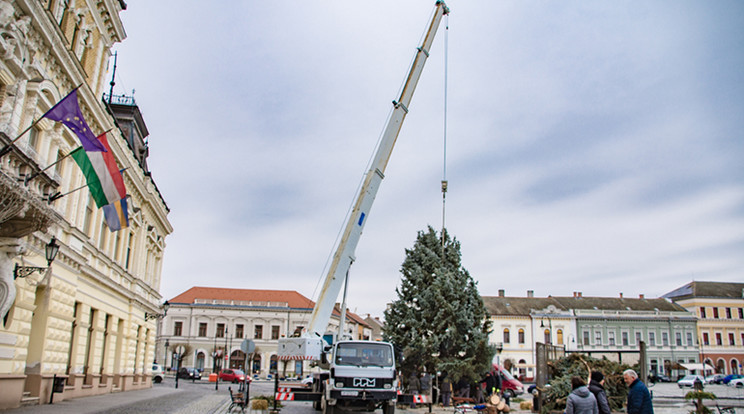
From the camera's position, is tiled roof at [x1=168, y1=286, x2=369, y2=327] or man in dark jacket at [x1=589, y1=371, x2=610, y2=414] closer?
man in dark jacket at [x1=589, y1=371, x2=610, y2=414]

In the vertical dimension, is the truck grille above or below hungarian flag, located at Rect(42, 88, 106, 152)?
below

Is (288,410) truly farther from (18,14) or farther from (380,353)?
(18,14)

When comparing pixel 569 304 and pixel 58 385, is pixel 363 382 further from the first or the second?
pixel 569 304

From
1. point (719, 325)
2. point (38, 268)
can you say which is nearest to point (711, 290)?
point (719, 325)

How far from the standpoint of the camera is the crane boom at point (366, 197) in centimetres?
1597

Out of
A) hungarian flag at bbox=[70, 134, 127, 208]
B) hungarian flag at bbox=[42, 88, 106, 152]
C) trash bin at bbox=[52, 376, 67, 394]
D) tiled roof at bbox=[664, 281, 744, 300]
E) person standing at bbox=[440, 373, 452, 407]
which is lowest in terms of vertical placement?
person standing at bbox=[440, 373, 452, 407]

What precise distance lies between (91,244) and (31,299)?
5.10 m

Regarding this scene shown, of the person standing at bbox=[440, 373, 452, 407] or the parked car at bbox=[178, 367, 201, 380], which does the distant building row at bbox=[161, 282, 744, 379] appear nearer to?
the parked car at bbox=[178, 367, 201, 380]

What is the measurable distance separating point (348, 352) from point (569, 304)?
60006mm

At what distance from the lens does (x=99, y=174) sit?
→ 1273cm

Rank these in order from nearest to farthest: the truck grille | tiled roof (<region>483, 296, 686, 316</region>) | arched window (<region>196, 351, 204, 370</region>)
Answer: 1. the truck grille
2. tiled roof (<region>483, 296, 686, 316</region>)
3. arched window (<region>196, 351, 204, 370</region>)

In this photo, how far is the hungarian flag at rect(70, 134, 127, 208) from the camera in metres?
12.6

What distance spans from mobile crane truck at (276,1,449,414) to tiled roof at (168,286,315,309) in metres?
57.8

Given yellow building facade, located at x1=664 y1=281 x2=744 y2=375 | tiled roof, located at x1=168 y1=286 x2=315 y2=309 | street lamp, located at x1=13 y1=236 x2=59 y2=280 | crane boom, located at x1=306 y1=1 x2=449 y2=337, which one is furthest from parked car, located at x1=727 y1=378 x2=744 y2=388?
street lamp, located at x1=13 y1=236 x2=59 y2=280
